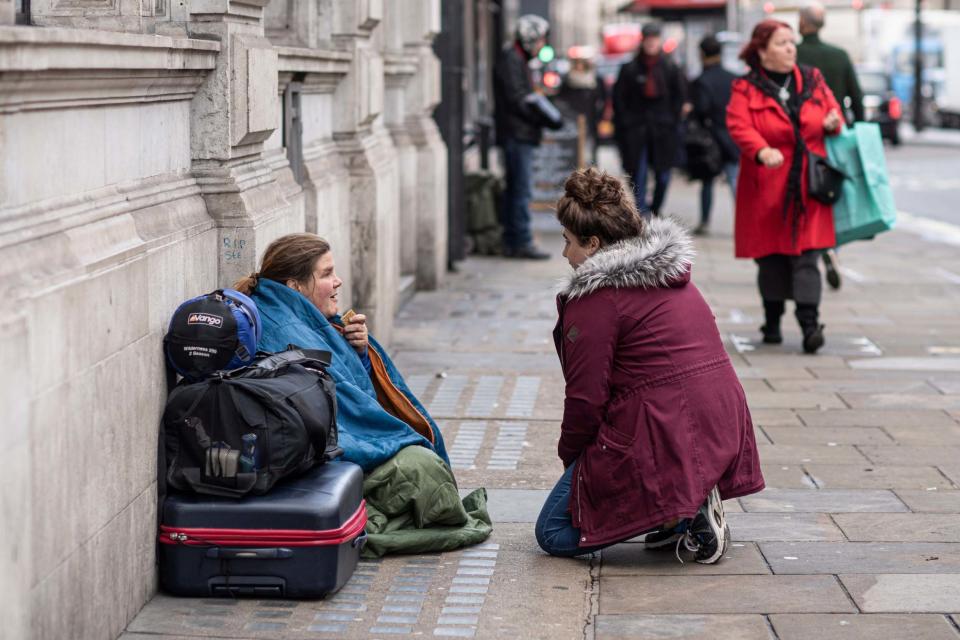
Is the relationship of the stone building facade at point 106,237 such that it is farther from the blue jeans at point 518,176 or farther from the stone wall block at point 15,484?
the blue jeans at point 518,176

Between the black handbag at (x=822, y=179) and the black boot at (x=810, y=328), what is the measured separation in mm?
680

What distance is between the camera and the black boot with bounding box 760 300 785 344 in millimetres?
9430

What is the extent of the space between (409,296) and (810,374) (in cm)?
374

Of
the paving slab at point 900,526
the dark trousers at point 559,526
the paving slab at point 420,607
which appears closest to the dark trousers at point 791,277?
the paving slab at point 900,526

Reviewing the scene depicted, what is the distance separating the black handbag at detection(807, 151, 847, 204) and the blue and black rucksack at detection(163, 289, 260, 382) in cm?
467

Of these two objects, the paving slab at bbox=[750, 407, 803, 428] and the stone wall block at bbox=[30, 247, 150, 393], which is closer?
the stone wall block at bbox=[30, 247, 150, 393]

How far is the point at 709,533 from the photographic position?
5.11 metres

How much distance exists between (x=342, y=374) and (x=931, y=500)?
2261 mm

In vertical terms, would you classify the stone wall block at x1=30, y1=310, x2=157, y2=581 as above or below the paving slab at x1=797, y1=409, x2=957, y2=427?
above

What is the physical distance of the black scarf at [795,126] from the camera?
870 centimetres

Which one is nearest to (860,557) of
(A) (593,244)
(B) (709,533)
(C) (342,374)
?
(B) (709,533)

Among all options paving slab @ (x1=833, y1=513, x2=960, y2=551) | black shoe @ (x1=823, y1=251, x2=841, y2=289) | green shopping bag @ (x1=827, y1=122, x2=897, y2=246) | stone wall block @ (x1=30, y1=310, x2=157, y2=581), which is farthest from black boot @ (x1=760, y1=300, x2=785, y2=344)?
stone wall block @ (x1=30, y1=310, x2=157, y2=581)

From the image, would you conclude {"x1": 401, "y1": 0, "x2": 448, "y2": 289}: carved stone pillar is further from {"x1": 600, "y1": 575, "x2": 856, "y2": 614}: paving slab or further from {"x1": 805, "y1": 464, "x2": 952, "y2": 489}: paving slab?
{"x1": 600, "y1": 575, "x2": 856, "y2": 614}: paving slab

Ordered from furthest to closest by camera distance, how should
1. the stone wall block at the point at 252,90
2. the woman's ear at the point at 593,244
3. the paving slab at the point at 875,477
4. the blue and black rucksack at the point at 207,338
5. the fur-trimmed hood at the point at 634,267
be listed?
1. the paving slab at the point at 875,477
2. the stone wall block at the point at 252,90
3. the woman's ear at the point at 593,244
4. the fur-trimmed hood at the point at 634,267
5. the blue and black rucksack at the point at 207,338
